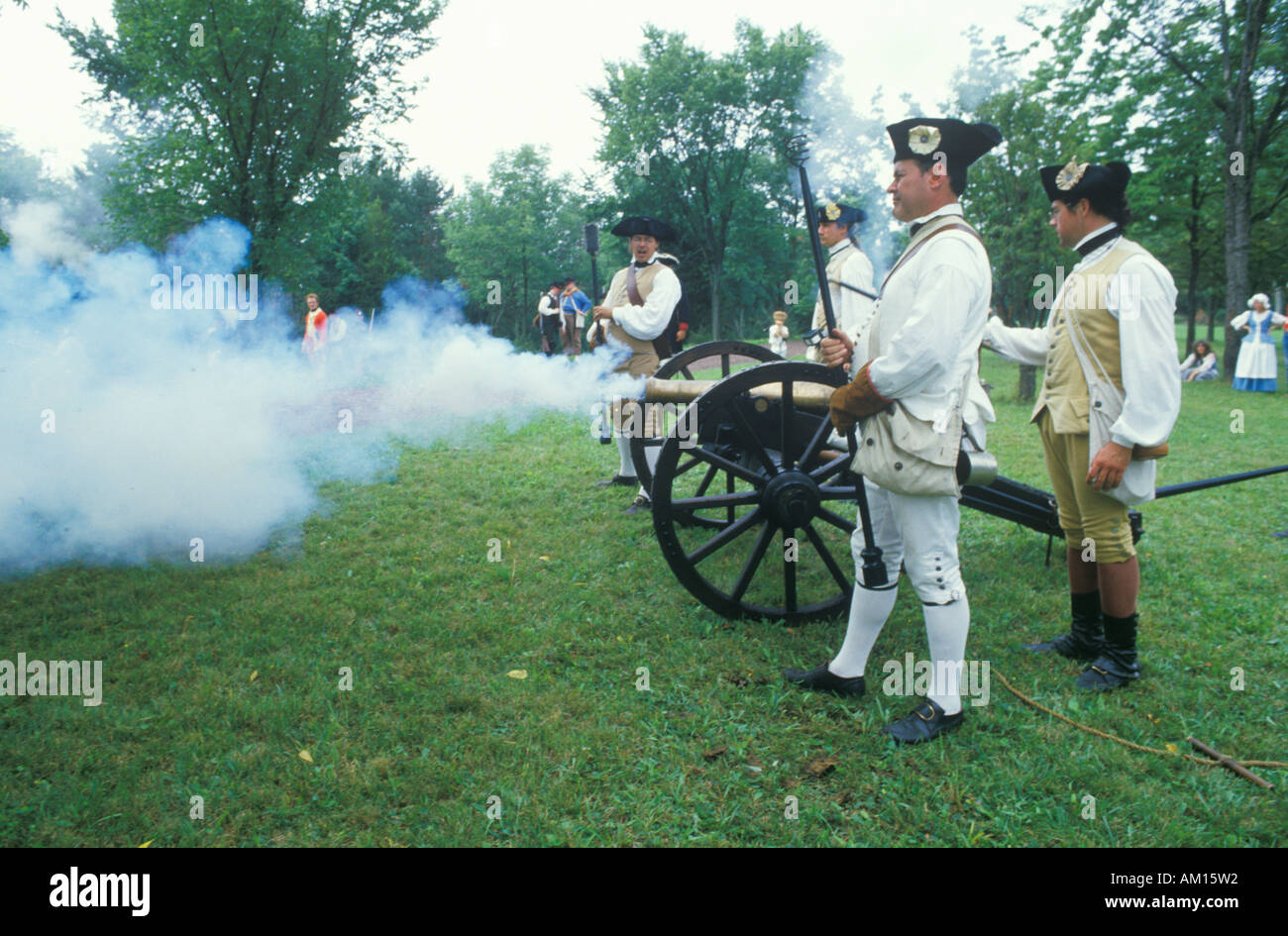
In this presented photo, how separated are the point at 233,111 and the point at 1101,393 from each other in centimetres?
842

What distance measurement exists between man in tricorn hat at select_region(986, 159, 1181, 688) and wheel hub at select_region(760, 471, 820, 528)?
1088 mm

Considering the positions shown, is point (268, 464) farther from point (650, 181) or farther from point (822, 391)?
point (650, 181)

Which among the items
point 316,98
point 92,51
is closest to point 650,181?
point 92,51

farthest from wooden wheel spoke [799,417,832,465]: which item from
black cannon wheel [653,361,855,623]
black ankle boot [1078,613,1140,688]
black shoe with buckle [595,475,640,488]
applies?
black shoe with buckle [595,475,640,488]

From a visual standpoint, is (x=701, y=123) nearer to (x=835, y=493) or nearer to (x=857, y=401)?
(x=835, y=493)

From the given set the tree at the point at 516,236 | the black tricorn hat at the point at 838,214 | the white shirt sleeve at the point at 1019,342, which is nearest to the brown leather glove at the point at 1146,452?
the white shirt sleeve at the point at 1019,342

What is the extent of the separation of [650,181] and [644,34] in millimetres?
5402

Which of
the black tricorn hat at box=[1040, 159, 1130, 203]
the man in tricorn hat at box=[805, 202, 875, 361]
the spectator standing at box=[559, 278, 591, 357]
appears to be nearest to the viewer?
the black tricorn hat at box=[1040, 159, 1130, 203]

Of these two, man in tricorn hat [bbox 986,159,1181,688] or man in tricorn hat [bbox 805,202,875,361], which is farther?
man in tricorn hat [bbox 805,202,875,361]

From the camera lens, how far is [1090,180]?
3.26 metres

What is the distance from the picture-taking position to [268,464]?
21.3ft

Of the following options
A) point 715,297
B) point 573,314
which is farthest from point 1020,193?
point 715,297

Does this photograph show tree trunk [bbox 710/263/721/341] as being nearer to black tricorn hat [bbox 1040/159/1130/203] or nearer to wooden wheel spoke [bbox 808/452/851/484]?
wooden wheel spoke [bbox 808/452/851/484]

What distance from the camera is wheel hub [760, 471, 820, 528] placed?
147 inches
